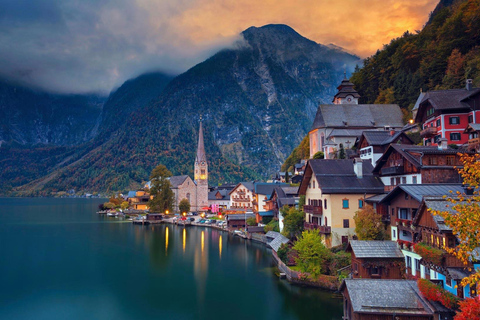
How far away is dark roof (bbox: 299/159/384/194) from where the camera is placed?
33938 millimetres

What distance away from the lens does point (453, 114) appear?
41844 mm

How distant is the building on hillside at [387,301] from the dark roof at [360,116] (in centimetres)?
5215

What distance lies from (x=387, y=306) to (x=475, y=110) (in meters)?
31.1

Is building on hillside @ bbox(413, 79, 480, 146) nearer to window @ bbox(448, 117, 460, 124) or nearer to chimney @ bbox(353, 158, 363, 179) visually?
window @ bbox(448, 117, 460, 124)

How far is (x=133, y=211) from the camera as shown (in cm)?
11588

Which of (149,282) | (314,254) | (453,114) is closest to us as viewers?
(314,254)

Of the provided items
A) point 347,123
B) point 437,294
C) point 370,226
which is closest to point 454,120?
point 370,226

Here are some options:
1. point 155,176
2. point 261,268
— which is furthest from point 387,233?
point 155,176

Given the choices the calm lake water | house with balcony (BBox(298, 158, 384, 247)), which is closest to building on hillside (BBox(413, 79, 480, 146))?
house with balcony (BBox(298, 158, 384, 247))

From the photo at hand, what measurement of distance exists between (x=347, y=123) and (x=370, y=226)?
43.8m

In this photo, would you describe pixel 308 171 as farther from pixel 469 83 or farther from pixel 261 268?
pixel 469 83

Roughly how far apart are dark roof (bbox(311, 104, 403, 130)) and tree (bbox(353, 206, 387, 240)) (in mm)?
42014

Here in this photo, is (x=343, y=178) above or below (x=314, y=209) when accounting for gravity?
above

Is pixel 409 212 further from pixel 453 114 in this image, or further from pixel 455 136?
pixel 453 114
